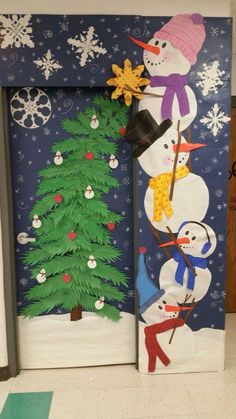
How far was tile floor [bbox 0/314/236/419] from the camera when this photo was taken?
210cm

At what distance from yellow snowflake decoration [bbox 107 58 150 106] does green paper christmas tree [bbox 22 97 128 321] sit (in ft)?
0.48

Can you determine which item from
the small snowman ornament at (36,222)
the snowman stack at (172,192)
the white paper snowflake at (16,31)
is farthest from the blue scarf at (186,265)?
the white paper snowflake at (16,31)

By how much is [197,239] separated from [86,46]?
147 cm

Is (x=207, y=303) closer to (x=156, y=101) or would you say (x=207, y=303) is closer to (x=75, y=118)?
(x=156, y=101)

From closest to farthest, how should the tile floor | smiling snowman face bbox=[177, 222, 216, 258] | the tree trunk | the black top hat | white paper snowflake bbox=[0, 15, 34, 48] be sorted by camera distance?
the tile floor
white paper snowflake bbox=[0, 15, 34, 48]
the black top hat
smiling snowman face bbox=[177, 222, 216, 258]
the tree trunk

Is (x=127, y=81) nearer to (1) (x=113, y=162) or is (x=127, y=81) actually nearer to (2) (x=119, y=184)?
(1) (x=113, y=162)

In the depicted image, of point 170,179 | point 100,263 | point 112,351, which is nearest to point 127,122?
point 170,179

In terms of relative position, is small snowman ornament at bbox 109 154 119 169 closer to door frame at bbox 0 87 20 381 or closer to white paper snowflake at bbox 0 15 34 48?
door frame at bbox 0 87 20 381

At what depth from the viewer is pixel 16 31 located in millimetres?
2227

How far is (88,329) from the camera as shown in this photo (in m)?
2.57

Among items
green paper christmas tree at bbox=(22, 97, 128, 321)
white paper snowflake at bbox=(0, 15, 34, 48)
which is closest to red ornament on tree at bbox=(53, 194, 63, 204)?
green paper christmas tree at bbox=(22, 97, 128, 321)

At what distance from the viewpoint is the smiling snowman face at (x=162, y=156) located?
7.73 feet

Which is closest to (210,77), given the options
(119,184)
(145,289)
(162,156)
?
(162,156)

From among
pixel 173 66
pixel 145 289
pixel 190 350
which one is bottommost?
pixel 190 350
